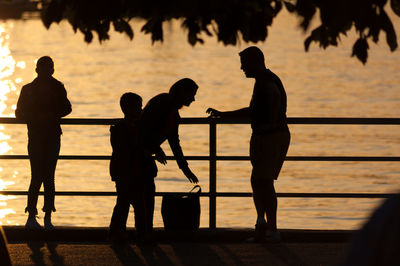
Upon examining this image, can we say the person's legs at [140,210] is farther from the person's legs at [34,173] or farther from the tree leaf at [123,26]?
the tree leaf at [123,26]

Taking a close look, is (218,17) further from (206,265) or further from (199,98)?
(199,98)

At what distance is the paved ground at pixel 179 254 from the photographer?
10836 millimetres

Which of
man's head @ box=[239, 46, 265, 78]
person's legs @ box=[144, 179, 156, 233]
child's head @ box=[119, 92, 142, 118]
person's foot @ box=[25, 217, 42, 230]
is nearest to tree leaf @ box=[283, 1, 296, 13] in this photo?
man's head @ box=[239, 46, 265, 78]

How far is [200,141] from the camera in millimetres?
30984

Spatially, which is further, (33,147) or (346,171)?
(346,171)

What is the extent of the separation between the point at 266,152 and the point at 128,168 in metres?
1.13

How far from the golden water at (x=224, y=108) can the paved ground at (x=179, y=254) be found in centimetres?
185

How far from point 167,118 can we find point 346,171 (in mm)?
13488

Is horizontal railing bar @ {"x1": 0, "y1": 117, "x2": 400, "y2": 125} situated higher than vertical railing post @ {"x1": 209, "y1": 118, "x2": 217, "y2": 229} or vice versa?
horizontal railing bar @ {"x1": 0, "y1": 117, "x2": 400, "y2": 125}

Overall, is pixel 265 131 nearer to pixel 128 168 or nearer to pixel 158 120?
pixel 158 120

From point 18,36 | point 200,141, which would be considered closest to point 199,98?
point 200,141

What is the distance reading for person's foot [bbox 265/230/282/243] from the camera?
38.8 ft

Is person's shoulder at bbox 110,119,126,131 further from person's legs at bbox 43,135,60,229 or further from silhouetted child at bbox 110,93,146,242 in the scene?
person's legs at bbox 43,135,60,229

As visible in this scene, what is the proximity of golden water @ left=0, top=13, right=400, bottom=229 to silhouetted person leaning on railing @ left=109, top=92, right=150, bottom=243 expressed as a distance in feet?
3.57
